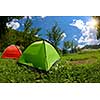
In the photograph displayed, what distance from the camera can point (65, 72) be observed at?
331 centimetres

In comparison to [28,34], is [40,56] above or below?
below

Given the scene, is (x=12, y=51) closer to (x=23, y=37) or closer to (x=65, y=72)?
(x=23, y=37)

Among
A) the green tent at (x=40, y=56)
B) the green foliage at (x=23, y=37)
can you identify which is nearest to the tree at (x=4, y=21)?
the green foliage at (x=23, y=37)

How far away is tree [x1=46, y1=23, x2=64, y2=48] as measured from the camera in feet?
10.8

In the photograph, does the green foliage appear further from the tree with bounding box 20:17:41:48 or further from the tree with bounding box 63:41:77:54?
the tree with bounding box 63:41:77:54

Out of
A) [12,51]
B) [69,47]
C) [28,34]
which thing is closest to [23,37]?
[28,34]

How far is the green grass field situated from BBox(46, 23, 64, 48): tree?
165 millimetres

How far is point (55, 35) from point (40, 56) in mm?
259

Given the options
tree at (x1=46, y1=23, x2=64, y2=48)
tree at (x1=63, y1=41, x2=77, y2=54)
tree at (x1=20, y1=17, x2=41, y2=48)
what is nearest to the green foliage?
tree at (x1=20, y1=17, x2=41, y2=48)

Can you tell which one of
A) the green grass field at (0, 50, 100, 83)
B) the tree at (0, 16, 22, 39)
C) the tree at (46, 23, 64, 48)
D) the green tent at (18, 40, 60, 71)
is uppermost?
the tree at (0, 16, 22, 39)
